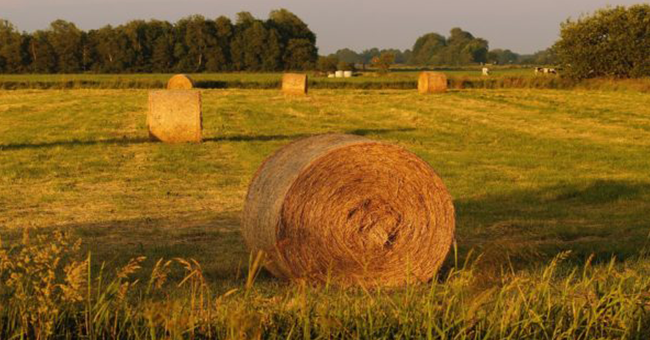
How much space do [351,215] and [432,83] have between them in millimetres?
36703

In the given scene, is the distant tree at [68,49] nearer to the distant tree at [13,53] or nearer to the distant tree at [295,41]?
the distant tree at [13,53]

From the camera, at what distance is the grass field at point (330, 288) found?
5859mm

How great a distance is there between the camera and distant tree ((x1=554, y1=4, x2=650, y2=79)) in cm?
4897

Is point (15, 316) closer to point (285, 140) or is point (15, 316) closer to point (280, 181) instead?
point (280, 181)

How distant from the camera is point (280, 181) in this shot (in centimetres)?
842

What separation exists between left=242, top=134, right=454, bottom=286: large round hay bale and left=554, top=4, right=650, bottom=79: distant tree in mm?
43310

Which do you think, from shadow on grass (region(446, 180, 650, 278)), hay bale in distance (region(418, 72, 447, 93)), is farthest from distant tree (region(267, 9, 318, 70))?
shadow on grass (region(446, 180, 650, 278))

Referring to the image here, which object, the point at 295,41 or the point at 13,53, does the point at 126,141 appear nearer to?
the point at 13,53

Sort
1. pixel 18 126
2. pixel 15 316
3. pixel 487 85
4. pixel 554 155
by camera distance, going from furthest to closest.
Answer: pixel 487 85 → pixel 18 126 → pixel 554 155 → pixel 15 316

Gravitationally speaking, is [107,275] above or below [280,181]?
below

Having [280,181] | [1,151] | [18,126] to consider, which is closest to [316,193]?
[280,181]

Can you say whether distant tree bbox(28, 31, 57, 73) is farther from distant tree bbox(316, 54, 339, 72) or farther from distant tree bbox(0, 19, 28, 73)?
distant tree bbox(316, 54, 339, 72)

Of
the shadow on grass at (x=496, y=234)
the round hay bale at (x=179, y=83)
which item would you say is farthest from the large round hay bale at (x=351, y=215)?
the round hay bale at (x=179, y=83)

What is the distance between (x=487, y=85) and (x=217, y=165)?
3619cm
